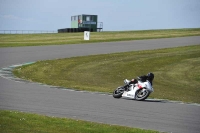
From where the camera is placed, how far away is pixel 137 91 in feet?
57.2

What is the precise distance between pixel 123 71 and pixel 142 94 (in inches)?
441

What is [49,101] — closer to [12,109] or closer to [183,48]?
[12,109]

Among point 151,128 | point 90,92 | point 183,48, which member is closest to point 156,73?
point 90,92

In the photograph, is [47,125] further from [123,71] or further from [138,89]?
[123,71]

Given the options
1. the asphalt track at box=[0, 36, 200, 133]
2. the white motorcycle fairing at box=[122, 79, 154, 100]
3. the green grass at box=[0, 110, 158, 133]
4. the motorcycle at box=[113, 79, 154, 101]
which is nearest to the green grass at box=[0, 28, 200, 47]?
the asphalt track at box=[0, 36, 200, 133]

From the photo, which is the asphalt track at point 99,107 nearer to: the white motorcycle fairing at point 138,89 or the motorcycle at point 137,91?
the motorcycle at point 137,91

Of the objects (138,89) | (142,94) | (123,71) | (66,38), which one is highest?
(66,38)

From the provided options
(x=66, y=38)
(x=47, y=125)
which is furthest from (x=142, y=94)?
(x=66, y=38)

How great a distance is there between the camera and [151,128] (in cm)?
1160

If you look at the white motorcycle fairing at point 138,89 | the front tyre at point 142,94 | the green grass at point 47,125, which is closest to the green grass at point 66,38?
the white motorcycle fairing at point 138,89

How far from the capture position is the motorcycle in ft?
56.6

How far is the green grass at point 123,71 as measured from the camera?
21953mm

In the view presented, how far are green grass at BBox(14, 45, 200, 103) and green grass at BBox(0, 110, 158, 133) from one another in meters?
7.91

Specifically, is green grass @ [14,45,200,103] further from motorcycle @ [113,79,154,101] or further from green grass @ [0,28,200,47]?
green grass @ [0,28,200,47]
